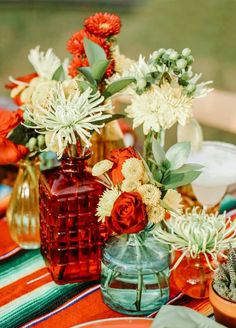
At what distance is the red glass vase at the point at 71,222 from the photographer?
1.12m

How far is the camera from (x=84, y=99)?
1.03 metres

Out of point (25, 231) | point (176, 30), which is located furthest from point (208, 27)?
point (25, 231)

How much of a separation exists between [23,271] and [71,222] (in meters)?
0.17

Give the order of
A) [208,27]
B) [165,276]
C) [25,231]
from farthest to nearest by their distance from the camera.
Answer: [208,27] < [25,231] < [165,276]

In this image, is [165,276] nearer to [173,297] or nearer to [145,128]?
[173,297]

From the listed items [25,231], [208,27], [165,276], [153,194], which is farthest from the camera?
[208,27]

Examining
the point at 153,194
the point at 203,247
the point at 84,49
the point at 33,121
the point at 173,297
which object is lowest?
the point at 173,297

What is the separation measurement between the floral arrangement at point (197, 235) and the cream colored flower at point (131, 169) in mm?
129

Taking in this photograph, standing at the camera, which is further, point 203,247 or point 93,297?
point 93,297

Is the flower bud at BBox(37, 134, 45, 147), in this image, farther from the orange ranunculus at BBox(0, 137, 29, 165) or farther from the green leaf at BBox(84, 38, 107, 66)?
the green leaf at BBox(84, 38, 107, 66)

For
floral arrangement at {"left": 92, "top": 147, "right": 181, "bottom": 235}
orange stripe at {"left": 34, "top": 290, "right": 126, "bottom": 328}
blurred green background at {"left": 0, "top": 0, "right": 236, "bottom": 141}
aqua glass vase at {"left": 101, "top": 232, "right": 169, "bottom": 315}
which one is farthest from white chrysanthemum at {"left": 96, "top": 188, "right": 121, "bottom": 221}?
blurred green background at {"left": 0, "top": 0, "right": 236, "bottom": 141}

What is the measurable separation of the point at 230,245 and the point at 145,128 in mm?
251

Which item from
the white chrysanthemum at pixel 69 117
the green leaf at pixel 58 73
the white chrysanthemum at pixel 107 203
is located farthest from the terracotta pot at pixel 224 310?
the green leaf at pixel 58 73

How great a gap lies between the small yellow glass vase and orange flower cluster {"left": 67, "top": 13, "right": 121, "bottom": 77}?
0.25 metres
